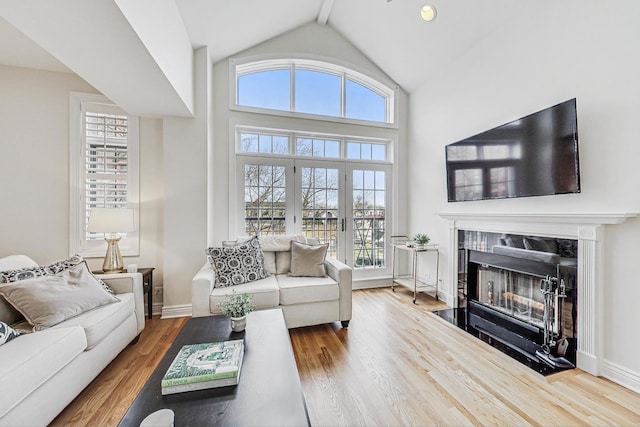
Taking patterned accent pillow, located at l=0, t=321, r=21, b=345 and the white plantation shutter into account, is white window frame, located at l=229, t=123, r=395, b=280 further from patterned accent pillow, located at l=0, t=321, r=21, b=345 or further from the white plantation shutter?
patterned accent pillow, located at l=0, t=321, r=21, b=345

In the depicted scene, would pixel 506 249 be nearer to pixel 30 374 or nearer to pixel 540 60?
pixel 540 60

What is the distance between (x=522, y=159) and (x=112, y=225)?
3955 millimetres

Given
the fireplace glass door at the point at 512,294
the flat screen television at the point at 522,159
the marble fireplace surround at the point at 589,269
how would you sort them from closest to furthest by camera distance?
the marble fireplace surround at the point at 589,269 < the flat screen television at the point at 522,159 < the fireplace glass door at the point at 512,294

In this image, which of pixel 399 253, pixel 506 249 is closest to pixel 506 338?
pixel 506 249

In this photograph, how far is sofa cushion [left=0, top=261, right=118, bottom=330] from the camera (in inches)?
66.5

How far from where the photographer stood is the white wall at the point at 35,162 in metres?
2.79

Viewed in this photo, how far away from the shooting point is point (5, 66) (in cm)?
279

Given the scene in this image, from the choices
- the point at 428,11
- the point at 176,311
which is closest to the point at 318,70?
the point at 428,11

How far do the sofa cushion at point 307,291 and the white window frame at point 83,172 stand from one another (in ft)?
6.37

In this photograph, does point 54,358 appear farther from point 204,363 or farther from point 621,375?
point 621,375

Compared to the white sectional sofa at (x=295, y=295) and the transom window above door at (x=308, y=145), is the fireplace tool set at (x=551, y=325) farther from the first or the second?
the transom window above door at (x=308, y=145)

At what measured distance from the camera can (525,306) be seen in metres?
2.58

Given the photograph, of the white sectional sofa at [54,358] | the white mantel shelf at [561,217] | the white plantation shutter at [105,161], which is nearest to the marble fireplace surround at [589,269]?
the white mantel shelf at [561,217]

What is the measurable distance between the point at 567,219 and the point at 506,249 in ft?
2.19
